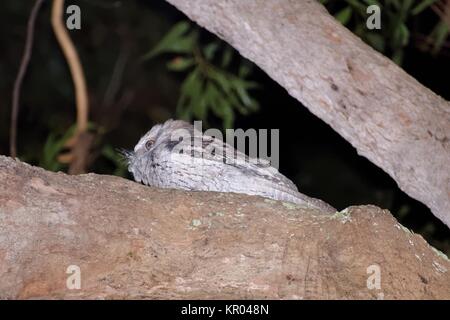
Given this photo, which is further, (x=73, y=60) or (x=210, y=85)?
(x=73, y=60)

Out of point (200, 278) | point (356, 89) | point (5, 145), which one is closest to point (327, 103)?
point (356, 89)

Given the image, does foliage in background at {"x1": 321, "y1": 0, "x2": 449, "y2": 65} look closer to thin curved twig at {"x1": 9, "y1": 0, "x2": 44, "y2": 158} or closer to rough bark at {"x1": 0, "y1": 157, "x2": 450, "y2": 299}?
thin curved twig at {"x1": 9, "y1": 0, "x2": 44, "y2": 158}

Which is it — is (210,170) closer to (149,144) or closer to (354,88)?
(149,144)

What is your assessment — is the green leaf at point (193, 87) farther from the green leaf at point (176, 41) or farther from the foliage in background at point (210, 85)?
the green leaf at point (176, 41)

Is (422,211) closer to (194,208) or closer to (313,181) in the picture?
(313,181)

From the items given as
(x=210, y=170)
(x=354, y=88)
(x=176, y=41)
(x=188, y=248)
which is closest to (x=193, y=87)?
(x=176, y=41)
